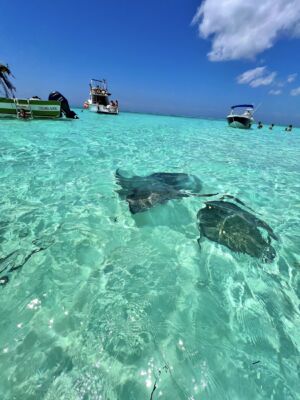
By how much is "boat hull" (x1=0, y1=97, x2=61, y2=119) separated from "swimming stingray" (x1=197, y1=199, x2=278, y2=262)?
21.2 m

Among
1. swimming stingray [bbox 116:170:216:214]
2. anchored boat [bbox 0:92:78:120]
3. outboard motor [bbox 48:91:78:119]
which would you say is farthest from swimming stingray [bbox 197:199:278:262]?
outboard motor [bbox 48:91:78:119]

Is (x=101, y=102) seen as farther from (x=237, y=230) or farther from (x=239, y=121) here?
(x=237, y=230)

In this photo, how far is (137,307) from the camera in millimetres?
2949

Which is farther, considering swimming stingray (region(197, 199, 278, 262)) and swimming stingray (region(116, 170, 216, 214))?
swimming stingray (region(116, 170, 216, 214))

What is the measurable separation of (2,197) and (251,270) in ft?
18.9

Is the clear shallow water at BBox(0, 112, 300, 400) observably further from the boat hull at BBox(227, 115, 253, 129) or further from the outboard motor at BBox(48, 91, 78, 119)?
the boat hull at BBox(227, 115, 253, 129)

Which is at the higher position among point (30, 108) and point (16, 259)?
point (16, 259)

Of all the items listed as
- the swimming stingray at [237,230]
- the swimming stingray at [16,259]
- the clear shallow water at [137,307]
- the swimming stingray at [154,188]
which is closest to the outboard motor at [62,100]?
the swimming stingray at [154,188]

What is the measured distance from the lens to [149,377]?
87.1 inches

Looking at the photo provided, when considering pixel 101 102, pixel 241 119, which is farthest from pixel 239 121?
pixel 101 102

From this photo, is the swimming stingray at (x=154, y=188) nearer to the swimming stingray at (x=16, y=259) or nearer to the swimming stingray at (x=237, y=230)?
the swimming stingray at (x=237, y=230)

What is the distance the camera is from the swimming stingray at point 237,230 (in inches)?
167

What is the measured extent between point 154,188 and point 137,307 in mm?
3934

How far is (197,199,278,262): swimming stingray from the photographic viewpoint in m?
4.24
